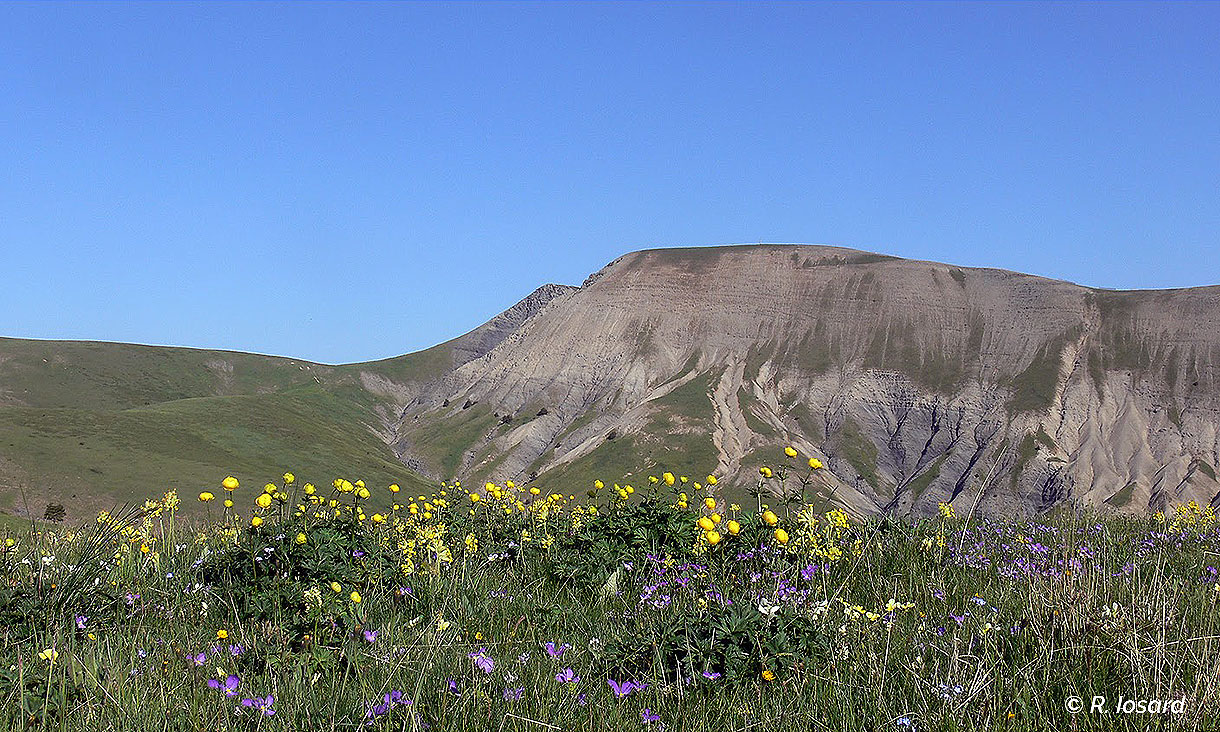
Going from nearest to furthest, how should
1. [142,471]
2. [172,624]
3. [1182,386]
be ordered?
[172,624]
[142,471]
[1182,386]

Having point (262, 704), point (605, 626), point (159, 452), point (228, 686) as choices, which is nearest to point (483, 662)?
point (262, 704)

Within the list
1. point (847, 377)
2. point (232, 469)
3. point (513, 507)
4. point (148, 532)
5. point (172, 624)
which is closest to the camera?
point (172, 624)

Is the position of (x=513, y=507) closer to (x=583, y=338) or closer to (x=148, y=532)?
(x=148, y=532)

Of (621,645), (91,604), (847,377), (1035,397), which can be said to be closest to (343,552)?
(91,604)

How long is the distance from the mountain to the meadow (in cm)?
11261

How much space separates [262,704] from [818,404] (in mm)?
173102

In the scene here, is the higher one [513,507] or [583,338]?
[583,338]

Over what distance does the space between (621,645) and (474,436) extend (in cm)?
18105

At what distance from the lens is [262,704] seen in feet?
13.3

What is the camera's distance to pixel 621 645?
4.99 metres

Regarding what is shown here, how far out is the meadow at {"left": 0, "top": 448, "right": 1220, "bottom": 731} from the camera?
4.08 m

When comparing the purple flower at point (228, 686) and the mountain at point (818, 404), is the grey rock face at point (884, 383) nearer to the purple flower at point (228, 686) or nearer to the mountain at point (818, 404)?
the mountain at point (818, 404)

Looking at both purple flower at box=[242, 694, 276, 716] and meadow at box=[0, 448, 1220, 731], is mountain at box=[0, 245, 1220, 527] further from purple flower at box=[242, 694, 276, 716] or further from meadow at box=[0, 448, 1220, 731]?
purple flower at box=[242, 694, 276, 716]

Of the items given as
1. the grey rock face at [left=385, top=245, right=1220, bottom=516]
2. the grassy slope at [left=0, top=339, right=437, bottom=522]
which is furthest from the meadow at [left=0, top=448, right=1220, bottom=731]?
the grey rock face at [left=385, top=245, right=1220, bottom=516]
